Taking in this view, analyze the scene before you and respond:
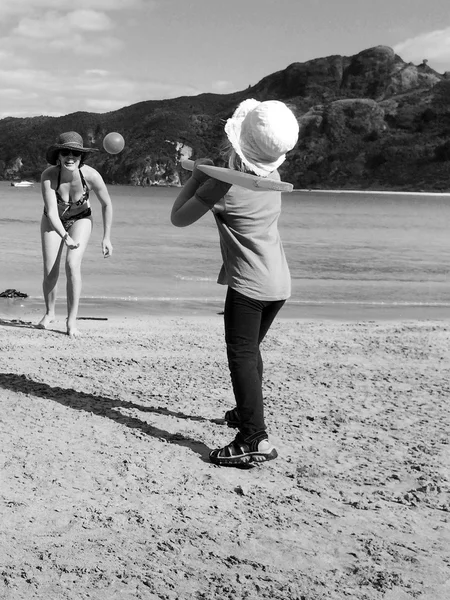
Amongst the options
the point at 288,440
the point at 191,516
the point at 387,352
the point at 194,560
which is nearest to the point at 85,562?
the point at 194,560

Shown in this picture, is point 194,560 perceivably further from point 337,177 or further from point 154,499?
point 337,177

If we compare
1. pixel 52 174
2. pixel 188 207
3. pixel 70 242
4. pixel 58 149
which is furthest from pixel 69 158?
pixel 188 207

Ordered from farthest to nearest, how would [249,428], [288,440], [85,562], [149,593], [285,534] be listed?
1. [288,440]
2. [249,428]
3. [285,534]
4. [85,562]
5. [149,593]

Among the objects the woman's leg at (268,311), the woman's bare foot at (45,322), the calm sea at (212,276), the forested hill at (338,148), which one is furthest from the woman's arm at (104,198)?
the forested hill at (338,148)

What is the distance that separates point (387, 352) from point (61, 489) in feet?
13.2

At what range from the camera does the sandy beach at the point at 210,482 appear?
2686 mm

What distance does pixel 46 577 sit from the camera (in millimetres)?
2602

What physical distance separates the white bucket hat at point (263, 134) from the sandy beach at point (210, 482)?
1456 mm

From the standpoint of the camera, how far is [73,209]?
699cm

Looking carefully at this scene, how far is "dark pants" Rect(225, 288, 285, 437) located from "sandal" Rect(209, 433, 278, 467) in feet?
0.13

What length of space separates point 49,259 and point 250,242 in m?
4.00

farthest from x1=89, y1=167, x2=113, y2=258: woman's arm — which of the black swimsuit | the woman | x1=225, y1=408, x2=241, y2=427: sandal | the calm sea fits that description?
x1=225, y1=408, x2=241, y2=427: sandal

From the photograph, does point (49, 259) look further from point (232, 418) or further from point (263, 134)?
point (263, 134)

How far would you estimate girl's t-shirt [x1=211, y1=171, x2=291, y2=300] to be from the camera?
3666mm
